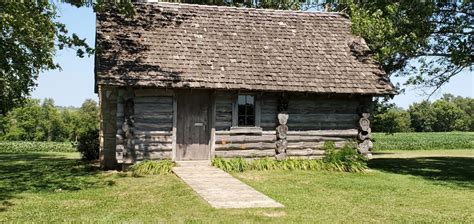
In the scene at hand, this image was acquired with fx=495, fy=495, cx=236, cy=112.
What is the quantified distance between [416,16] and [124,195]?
12202 millimetres

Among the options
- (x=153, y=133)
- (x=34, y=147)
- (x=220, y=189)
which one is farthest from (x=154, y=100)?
(x=34, y=147)

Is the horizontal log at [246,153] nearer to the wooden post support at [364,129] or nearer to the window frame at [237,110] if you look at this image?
the window frame at [237,110]

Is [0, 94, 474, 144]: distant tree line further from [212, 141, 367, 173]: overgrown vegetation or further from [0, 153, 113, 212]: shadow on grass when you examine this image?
[212, 141, 367, 173]: overgrown vegetation

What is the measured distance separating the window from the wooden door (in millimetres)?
1130

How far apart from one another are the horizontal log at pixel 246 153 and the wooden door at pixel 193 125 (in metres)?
0.54

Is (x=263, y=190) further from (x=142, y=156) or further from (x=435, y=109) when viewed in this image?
(x=435, y=109)

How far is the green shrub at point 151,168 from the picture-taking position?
15.2 meters

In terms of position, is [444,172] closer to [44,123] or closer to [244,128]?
[244,128]

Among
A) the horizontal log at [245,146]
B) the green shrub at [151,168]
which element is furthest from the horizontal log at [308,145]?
the green shrub at [151,168]

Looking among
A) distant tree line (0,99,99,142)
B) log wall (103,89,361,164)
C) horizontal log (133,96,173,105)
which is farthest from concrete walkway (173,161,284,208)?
distant tree line (0,99,99,142)

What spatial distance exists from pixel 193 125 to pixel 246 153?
2088mm

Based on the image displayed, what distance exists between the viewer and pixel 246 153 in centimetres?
1727

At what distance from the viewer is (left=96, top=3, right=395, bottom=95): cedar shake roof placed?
16.4 m

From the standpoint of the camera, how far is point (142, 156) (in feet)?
53.3
